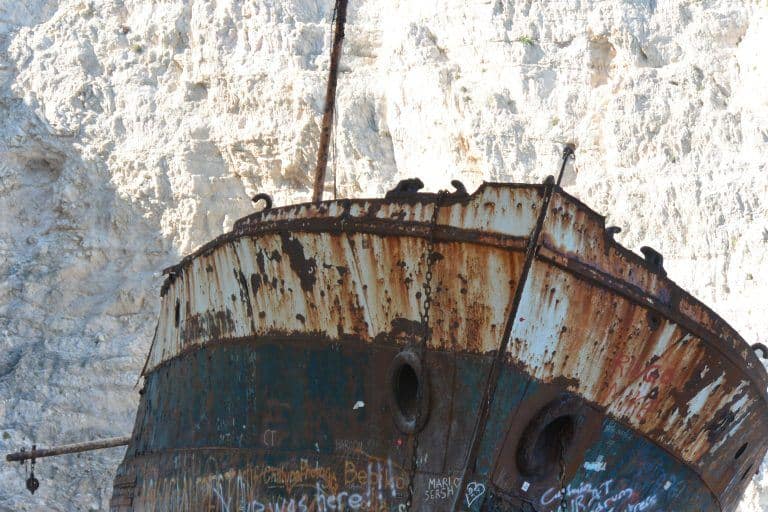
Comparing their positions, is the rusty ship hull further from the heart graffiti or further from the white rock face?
the white rock face

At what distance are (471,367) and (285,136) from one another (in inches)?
640

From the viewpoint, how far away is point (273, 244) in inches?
313

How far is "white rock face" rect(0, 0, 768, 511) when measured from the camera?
20453 mm

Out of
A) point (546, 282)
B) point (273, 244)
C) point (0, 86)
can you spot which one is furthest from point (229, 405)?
point (0, 86)

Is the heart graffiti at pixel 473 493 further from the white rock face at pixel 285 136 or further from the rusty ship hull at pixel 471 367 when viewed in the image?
the white rock face at pixel 285 136

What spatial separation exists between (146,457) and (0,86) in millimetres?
16798

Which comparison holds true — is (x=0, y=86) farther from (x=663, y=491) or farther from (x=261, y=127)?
(x=663, y=491)

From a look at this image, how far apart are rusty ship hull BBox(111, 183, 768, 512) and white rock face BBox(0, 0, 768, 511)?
38.3ft

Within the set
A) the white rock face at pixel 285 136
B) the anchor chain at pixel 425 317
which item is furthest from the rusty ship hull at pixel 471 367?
the white rock face at pixel 285 136

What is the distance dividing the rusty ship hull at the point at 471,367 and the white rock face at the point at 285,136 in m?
11.7

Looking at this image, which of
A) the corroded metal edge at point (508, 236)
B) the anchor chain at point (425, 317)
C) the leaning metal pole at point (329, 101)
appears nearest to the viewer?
the corroded metal edge at point (508, 236)

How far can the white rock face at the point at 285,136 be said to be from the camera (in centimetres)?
2045

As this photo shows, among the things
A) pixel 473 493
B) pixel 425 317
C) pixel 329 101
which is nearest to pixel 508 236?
pixel 425 317

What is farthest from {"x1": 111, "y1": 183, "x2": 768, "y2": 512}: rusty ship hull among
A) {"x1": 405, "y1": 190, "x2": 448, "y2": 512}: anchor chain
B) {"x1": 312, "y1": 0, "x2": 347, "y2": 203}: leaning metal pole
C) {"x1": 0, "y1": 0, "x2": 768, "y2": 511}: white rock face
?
{"x1": 0, "y1": 0, "x2": 768, "y2": 511}: white rock face
